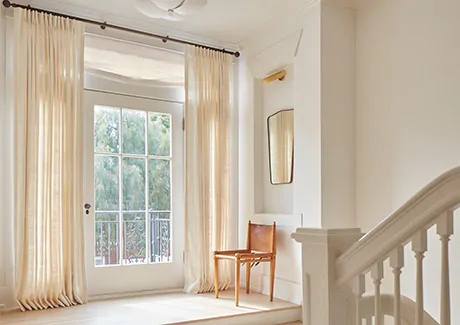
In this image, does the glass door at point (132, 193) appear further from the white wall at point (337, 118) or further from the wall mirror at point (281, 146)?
the white wall at point (337, 118)

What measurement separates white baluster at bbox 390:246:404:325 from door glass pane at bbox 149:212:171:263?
3.50m

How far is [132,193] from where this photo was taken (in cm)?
430

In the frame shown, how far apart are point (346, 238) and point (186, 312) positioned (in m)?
2.51

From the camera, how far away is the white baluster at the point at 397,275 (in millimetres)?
1083

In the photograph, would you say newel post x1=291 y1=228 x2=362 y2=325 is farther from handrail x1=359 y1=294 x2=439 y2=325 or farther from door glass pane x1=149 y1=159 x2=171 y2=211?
door glass pane x1=149 y1=159 x2=171 y2=211

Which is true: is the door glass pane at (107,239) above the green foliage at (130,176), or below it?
below

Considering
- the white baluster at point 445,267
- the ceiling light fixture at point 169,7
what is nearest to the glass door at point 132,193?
the ceiling light fixture at point 169,7

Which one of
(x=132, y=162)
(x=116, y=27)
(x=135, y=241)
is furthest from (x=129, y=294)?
(x=116, y=27)

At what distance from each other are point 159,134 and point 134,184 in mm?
565

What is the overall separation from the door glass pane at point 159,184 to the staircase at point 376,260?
3.17 metres

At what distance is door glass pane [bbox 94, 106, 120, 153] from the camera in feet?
13.7

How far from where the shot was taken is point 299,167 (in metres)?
3.97

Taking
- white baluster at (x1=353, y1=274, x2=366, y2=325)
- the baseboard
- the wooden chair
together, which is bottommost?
the baseboard

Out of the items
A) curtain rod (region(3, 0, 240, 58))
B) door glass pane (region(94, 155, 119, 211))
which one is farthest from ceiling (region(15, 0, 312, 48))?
door glass pane (region(94, 155, 119, 211))
